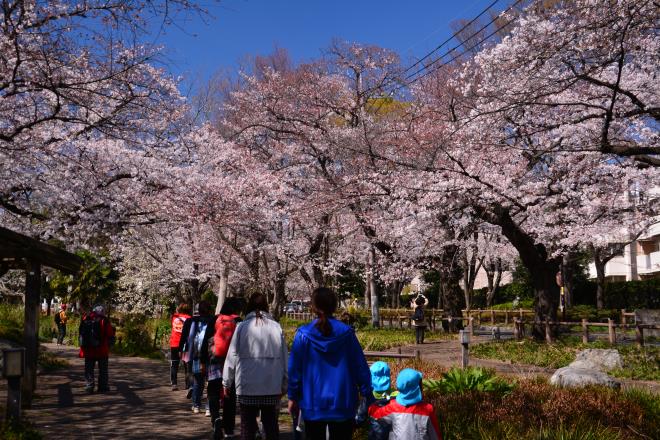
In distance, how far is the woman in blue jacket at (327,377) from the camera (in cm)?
441

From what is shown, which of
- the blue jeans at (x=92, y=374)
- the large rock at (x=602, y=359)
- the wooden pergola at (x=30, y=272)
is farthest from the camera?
the large rock at (x=602, y=359)

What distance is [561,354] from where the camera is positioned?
16359 millimetres

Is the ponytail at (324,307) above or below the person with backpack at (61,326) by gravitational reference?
above

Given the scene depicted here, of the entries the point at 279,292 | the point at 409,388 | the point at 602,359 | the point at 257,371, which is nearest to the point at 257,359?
the point at 257,371

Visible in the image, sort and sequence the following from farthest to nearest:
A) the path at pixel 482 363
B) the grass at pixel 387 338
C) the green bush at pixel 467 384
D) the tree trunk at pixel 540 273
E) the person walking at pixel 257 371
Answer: the grass at pixel 387 338
the tree trunk at pixel 540 273
the path at pixel 482 363
the green bush at pixel 467 384
the person walking at pixel 257 371

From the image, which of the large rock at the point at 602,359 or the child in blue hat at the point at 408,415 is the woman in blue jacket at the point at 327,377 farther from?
the large rock at the point at 602,359

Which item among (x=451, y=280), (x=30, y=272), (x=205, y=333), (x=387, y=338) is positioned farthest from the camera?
(x=451, y=280)

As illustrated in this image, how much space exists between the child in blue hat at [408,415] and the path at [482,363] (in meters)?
7.20

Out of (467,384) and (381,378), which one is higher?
(381,378)

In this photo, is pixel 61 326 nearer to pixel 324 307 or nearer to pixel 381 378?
pixel 381 378

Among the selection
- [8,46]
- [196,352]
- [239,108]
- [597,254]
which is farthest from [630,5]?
[597,254]

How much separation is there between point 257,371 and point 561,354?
12.9 meters

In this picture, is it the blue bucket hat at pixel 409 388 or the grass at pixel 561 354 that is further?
the grass at pixel 561 354

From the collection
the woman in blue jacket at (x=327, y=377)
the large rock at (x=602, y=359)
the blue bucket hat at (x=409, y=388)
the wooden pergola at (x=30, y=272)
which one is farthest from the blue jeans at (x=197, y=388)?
the large rock at (x=602, y=359)
